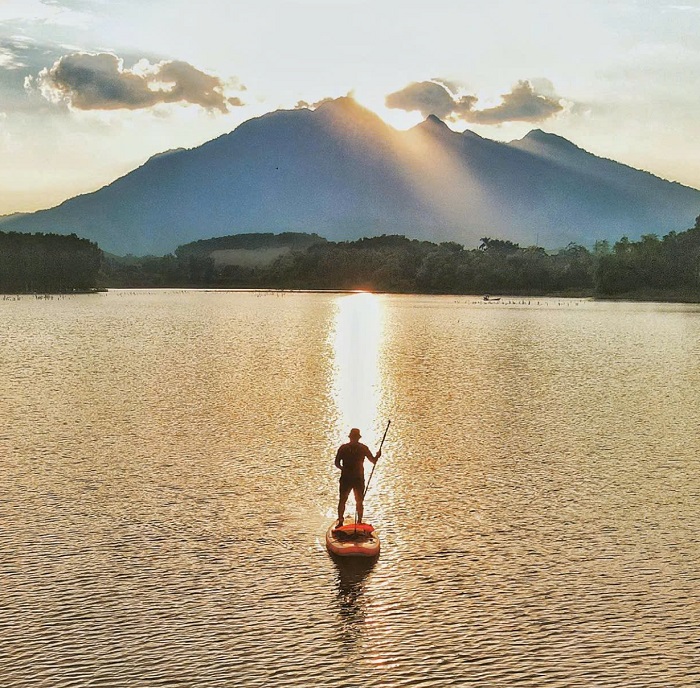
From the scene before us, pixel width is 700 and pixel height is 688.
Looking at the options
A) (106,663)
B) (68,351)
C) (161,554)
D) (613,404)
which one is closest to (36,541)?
(161,554)

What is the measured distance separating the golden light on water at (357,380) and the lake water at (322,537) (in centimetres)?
59

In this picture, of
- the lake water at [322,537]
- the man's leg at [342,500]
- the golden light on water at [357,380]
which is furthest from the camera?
the golden light on water at [357,380]

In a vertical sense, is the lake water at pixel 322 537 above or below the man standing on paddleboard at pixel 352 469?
below

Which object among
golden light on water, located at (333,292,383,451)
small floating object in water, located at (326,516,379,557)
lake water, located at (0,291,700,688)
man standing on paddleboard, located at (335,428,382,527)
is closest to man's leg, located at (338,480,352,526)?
man standing on paddleboard, located at (335,428,382,527)

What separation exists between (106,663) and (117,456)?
21.1m

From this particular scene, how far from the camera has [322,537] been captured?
2695 centimetres

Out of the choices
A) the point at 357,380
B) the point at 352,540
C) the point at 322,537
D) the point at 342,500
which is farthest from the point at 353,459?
the point at 357,380

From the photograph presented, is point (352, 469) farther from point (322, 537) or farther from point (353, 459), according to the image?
point (322, 537)

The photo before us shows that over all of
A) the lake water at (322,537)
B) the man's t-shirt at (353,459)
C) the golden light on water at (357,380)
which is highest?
the man's t-shirt at (353,459)

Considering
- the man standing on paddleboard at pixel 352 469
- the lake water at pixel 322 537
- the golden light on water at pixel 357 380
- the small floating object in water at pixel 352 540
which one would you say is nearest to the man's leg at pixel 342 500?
the man standing on paddleboard at pixel 352 469

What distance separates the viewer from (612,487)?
3356 centimetres

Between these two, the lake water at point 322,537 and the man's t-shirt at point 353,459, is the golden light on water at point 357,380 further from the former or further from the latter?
the man's t-shirt at point 353,459

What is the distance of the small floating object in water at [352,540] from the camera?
2422 cm

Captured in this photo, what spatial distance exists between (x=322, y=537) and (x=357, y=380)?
46.4 meters
